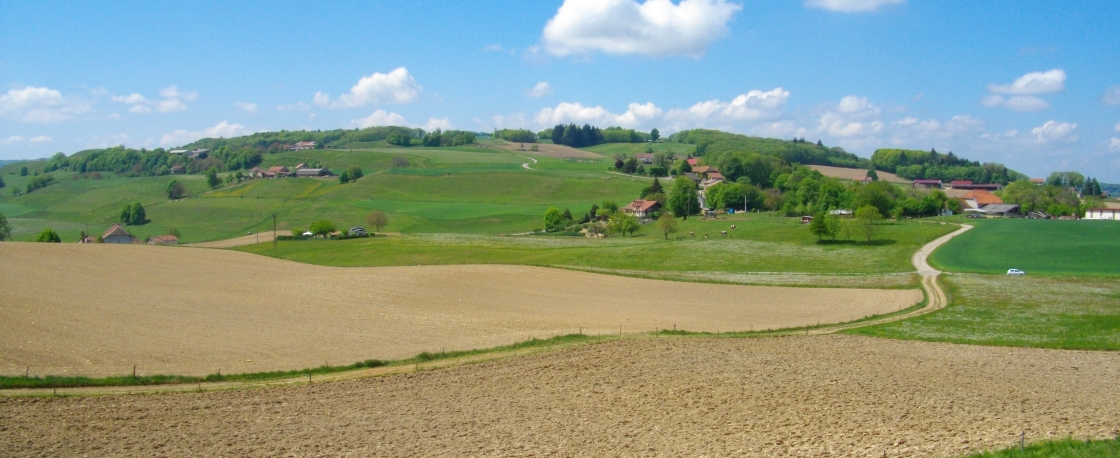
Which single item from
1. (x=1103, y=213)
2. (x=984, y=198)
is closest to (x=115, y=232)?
(x=984, y=198)

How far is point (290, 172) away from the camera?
156 m

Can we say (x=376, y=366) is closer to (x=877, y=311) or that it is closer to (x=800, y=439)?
→ (x=800, y=439)

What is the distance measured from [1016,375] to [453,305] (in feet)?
84.1

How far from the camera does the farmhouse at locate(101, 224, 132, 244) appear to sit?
308 ft

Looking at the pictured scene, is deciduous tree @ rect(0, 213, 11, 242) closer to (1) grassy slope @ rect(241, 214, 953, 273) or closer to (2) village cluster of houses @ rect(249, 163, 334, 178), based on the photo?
(1) grassy slope @ rect(241, 214, 953, 273)

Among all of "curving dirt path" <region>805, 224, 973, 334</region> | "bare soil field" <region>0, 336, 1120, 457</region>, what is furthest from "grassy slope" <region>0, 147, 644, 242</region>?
"bare soil field" <region>0, 336, 1120, 457</region>

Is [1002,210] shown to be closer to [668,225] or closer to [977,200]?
[977,200]

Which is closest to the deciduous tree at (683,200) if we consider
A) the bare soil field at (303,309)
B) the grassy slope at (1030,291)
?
the grassy slope at (1030,291)

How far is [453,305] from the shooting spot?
3972cm

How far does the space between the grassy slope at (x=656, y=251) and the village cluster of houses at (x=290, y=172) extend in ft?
230

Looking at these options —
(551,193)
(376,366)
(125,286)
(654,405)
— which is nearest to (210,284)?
(125,286)

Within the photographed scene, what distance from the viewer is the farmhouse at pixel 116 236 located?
308 feet

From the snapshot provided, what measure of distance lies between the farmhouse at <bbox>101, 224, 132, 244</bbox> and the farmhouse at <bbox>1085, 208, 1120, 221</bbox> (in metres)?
136

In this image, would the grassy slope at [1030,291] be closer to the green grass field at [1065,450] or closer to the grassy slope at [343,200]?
the green grass field at [1065,450]
